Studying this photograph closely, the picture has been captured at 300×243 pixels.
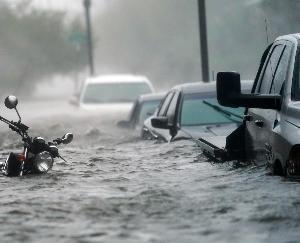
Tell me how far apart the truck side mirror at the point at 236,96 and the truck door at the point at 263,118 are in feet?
0.57

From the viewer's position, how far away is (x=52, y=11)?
68.9 metres

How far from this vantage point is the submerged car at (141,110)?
16.3m

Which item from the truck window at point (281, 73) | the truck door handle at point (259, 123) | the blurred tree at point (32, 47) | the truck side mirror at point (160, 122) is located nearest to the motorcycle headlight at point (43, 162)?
the truck door handle at point (259, 123)

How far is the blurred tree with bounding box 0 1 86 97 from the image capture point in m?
63.2

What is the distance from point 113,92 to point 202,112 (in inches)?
392

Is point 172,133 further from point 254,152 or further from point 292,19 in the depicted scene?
point 292,19

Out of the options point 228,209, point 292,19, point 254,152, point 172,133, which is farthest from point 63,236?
point 292,19

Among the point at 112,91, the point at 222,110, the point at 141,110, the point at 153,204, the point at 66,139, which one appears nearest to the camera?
the point at 153,204

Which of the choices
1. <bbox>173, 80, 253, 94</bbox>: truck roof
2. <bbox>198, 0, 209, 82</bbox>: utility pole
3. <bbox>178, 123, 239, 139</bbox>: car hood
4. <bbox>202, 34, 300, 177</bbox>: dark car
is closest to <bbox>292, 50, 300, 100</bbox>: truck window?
<bbox>202, 34, 300, 177</bbox>: dark car

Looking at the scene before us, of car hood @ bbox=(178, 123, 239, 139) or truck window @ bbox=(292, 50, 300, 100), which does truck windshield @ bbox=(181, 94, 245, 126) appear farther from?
truck window @ bbox=(292, 50, 300, 100)

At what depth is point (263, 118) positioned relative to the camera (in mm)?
7207

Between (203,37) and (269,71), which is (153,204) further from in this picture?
(203,37)

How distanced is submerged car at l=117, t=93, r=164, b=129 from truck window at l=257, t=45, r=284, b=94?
815 cm

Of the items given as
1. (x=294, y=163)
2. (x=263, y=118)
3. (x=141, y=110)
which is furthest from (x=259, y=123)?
(x=141, y=110)
